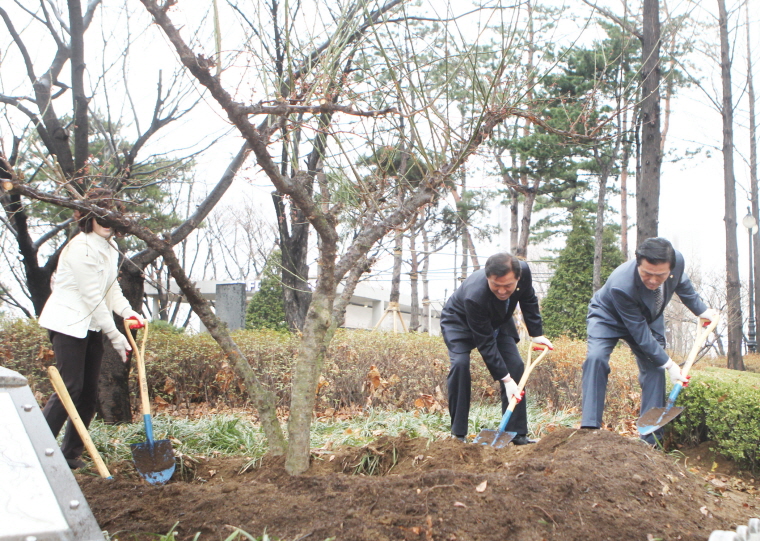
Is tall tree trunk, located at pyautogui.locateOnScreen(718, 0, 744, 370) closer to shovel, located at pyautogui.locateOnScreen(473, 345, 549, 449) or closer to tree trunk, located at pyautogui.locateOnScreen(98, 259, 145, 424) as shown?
shovel, located at pyautogui.locateOnScreen(473, 345, 549, 449)

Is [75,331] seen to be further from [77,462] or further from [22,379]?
[22,379]

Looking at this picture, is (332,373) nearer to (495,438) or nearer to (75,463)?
(495,438)

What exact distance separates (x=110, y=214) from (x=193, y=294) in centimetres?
61

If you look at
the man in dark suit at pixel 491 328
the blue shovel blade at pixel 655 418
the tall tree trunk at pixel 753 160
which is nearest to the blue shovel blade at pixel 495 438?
the man in dark suit at pixel 491 328

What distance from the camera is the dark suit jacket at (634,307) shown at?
3.88m

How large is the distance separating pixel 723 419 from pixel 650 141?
425 cm

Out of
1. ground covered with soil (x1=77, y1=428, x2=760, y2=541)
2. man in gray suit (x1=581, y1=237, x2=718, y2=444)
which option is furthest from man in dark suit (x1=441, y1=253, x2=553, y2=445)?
ground covered with soil (x1=77, y1=428, x2=760, y2=541)

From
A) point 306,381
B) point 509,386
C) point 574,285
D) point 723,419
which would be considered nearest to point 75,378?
point 306,381

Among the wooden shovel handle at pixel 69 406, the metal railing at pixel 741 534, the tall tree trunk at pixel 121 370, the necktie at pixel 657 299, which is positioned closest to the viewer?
the metal railing at pixel 741 534

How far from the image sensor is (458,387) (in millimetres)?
4066

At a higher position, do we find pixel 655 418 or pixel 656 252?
pixel 656 252

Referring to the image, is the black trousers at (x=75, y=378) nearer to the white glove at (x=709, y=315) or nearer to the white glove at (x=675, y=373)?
the white glove at (x=675, y=373)

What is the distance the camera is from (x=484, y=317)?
3904 millimetres

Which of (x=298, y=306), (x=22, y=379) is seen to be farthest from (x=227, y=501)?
(x=298, y=306)
